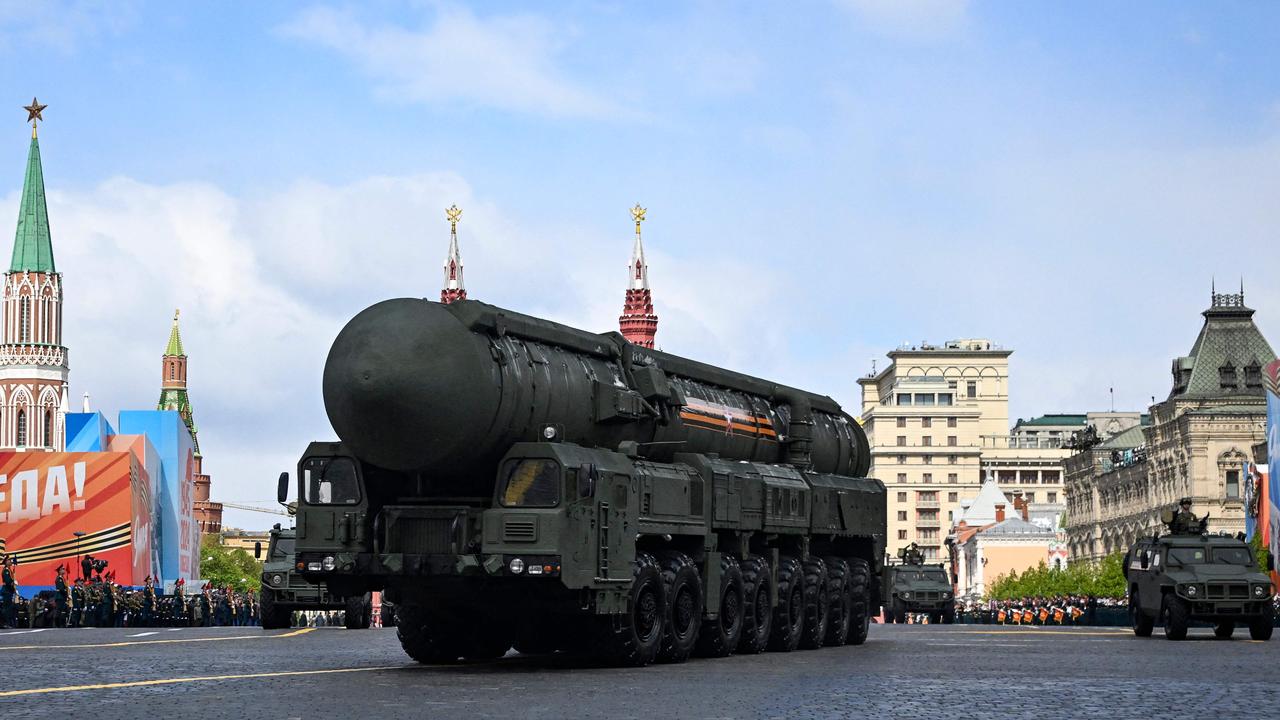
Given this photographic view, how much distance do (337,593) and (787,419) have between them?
1048cm

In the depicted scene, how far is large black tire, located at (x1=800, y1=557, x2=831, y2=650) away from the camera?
30.1 meters

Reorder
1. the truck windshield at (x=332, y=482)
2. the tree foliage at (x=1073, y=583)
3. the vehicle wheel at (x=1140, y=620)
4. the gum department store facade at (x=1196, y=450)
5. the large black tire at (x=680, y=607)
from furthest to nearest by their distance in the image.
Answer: the gum department store facade at (x=1196, y=450), the tree foliage at (x=1073, y=583), the vehicle wheel at (x=1140, y=620), the large black tire at (x=680, y=607), the truck windshield at (x=332, y=482)

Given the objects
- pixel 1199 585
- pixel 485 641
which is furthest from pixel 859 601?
pixel 485 641

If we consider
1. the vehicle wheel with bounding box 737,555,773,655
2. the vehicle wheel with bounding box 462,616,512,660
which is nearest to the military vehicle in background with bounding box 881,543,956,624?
the vehicle wheel with bounding box 737,555,773,655

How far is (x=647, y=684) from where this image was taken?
1956 cm

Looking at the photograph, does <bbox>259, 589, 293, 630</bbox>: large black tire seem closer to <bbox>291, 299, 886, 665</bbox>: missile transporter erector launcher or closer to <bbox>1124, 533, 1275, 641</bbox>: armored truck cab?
<bbox>291, 299, 886, 665</bbox>: missile transporter erector launcher

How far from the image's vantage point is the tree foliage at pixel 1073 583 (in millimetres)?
101312

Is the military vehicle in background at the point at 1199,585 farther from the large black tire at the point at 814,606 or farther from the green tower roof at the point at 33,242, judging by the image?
the green tower roof at the point at 33,242

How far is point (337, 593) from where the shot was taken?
22859 millimetres

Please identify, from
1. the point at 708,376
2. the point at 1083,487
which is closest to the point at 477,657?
the point at 708,376

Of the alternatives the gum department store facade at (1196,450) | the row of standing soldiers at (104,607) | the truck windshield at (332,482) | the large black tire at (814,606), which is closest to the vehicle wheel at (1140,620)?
the large black tire at (814,606)

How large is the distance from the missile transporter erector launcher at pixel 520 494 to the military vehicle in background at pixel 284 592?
14.0m

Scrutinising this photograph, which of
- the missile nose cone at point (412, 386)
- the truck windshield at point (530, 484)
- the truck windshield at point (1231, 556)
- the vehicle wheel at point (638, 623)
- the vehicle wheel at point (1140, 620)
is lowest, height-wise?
the vehicle wheel at point (1140, 620)

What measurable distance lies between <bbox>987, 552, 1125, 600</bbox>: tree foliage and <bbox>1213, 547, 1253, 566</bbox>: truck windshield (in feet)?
189
